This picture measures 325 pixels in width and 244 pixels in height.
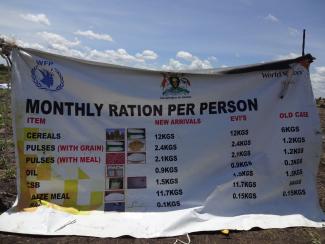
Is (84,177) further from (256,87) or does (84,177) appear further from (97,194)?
(256,87)

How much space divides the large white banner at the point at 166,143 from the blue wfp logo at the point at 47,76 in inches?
0.5

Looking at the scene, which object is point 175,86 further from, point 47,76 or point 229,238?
point 229,238

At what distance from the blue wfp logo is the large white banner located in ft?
0.04

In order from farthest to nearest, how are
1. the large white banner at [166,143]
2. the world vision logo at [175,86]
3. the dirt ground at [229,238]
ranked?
the world vision logo at [175,86]
the large white banner at [166,143]
the dirt ground at [229,238]

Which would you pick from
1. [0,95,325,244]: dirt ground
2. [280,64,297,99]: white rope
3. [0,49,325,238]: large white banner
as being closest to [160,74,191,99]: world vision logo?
[0,49,325,238]: large white banner

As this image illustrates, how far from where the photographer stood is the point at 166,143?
5.06m

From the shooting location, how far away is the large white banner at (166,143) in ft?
15.7

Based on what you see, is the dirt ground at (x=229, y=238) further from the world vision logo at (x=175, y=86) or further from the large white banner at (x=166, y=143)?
the world vision logo at (x=175, y=86)

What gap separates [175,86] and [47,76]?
1.61 metres

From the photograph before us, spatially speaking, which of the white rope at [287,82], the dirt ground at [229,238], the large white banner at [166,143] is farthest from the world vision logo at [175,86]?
the dirt ground at [229,238]

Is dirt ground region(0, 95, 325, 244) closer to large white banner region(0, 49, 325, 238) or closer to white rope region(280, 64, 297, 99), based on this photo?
large white banner region(0, 49, 325, 238)

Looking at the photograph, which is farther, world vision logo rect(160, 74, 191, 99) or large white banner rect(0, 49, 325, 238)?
world vision logo rect(160, 74, 191, 99)

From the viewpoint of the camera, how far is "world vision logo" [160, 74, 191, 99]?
16.6 feet

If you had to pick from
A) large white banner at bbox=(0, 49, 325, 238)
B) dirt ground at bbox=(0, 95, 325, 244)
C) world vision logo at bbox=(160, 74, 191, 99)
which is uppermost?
world vision logo at bbox=(160, 74, 191, 99)
